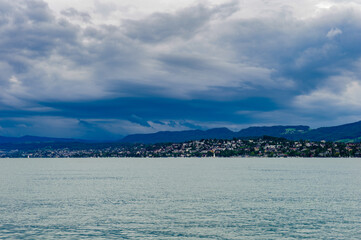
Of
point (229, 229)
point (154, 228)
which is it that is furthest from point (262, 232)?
point (154, 228)

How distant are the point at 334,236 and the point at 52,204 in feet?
173

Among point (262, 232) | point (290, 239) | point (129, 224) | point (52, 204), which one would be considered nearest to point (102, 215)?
point (129, 224)

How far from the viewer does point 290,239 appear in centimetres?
4666

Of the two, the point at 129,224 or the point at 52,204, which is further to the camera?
the point at 52,204

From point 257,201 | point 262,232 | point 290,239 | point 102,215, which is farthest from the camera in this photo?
point 257,201

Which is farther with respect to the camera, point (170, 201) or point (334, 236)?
point (170, 201)

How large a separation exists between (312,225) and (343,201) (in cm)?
2882

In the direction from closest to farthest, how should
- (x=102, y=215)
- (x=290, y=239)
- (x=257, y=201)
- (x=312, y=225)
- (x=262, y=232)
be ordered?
(x=290, y=239) → (x=262, y=232) → (x=312, y=225) → (x=102, y=215) → (x=257, y=201)

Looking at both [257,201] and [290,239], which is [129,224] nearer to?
[290,239]

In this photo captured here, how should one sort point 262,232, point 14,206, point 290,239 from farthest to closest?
point 14,206, point 262,232, point 290,239

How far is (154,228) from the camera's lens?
173ft

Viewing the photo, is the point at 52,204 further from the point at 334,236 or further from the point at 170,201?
the point at 334,236

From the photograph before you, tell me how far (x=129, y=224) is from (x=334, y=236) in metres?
27.5

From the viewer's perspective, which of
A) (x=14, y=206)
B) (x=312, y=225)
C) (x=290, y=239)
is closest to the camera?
(x=290, y=239)
